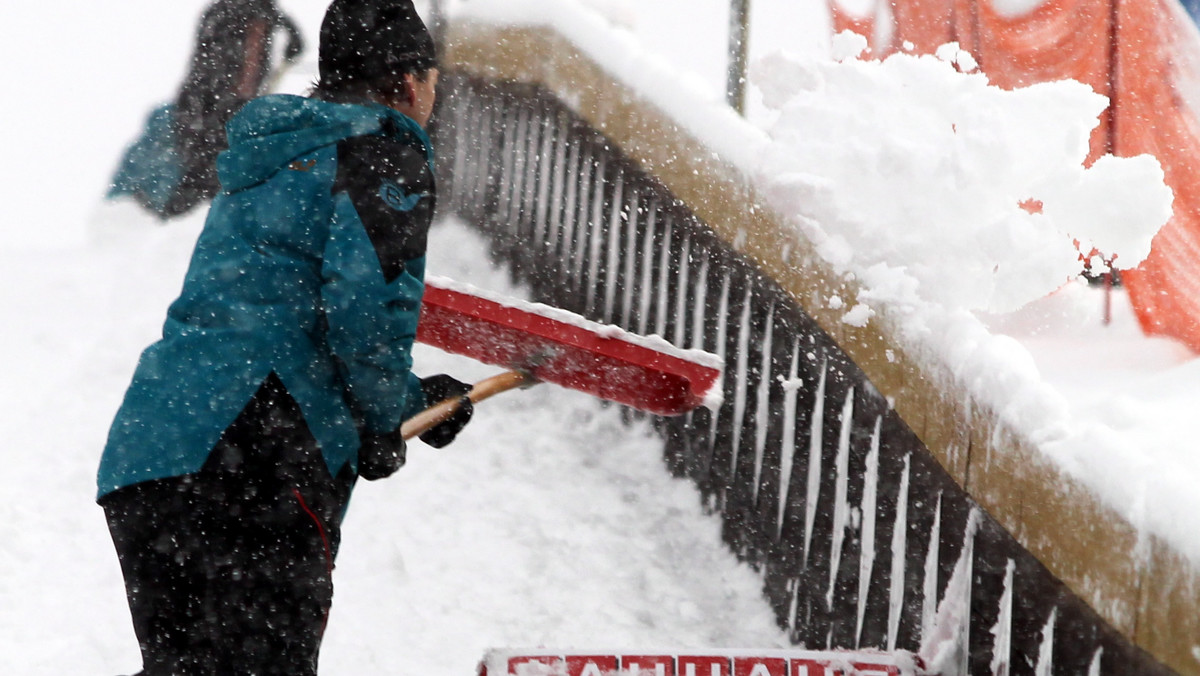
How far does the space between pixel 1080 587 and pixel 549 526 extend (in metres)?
2.35

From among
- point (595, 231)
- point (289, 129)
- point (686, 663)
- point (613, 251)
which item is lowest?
point (686, 663)

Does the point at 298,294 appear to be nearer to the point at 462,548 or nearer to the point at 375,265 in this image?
the point at 375,265

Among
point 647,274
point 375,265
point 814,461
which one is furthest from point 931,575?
point 647,274

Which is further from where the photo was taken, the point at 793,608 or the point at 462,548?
the point at 462,548

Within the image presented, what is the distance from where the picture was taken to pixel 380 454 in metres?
1.99

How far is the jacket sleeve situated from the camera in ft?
5.99

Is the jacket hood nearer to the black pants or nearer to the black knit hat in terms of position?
the black knit hat

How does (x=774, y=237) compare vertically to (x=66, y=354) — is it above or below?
above

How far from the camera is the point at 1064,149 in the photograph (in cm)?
256

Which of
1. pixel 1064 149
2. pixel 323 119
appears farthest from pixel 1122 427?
pixel 323 119

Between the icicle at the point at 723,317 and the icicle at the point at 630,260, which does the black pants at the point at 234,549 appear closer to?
the icicle at the point at 723,317

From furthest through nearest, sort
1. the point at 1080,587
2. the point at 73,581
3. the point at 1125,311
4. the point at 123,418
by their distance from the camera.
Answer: the point at 1125,311 → the point at 73,581 → the point at 123,418 → the point at 1080,587

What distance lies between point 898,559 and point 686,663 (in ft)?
2.77

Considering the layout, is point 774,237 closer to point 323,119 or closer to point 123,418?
point 323,119
